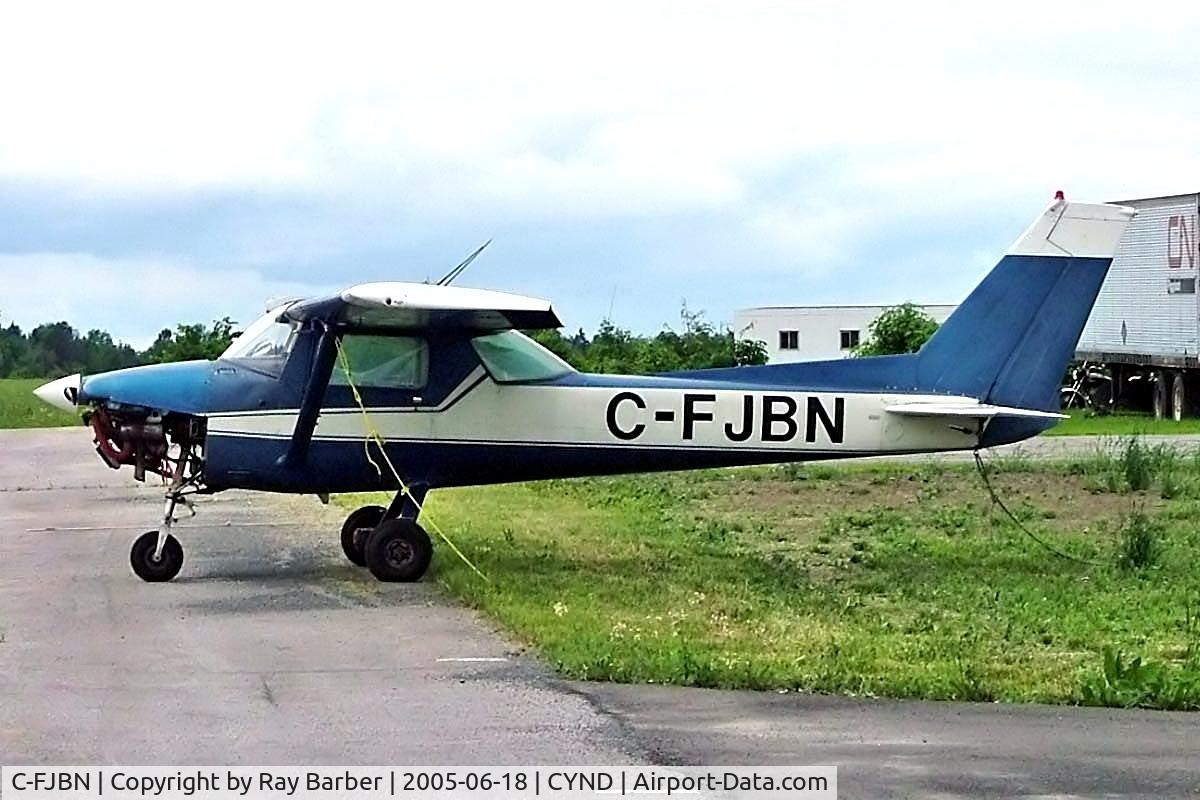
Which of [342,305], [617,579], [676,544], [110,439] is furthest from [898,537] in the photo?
[110,439]

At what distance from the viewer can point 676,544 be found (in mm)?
15391

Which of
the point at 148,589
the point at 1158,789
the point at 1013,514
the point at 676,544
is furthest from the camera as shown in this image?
the point at 1013,514

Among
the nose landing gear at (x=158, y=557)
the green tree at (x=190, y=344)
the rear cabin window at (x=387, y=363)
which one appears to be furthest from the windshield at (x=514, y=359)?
the green tree at (x=190, y=344)

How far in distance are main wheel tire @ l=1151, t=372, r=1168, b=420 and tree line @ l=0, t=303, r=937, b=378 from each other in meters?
6.03

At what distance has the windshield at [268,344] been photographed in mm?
13633

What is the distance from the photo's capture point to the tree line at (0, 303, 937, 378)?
33500mm

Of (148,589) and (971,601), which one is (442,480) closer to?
(148,589)

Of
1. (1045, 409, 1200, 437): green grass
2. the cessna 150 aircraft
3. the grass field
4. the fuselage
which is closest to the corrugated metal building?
(1045, 409, 1200, 437): green grass

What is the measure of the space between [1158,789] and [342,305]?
24.6 ft

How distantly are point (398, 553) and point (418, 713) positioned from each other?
5.02 m

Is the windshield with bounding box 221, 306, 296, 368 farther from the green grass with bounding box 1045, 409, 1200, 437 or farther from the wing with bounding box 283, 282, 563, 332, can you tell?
the green grass with bounding box 1045, 409, 1200, 437

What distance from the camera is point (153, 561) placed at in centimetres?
1320

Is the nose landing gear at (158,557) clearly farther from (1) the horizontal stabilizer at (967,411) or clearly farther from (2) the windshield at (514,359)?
(1) the horizontal stabilizer at (967,411)

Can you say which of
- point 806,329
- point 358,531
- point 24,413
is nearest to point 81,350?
point 24,413
